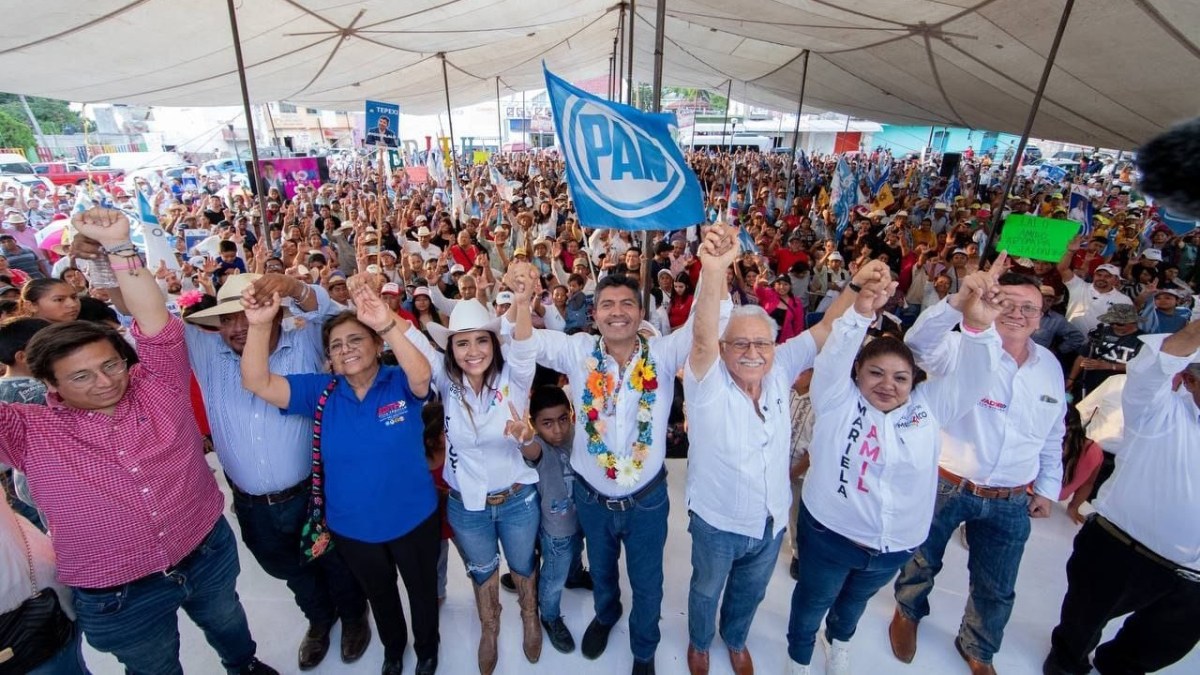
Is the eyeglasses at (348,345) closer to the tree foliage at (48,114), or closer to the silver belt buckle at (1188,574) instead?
the silver belt buckle at (1188,574)

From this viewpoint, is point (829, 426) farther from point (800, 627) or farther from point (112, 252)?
point (112, 252)

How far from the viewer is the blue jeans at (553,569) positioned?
2.41 meters

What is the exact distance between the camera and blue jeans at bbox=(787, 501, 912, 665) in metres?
2.10

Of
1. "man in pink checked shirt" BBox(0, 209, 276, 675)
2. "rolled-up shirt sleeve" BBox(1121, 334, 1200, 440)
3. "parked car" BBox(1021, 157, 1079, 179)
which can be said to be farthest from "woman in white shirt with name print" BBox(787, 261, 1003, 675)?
"parked car" BBox(1021, 157, 1079, 179)

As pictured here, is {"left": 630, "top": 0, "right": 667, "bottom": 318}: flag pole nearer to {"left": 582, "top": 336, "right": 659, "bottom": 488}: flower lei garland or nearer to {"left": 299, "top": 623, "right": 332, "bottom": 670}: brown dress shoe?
{"left": 582, "top": 336, "right": 659, "bottom": 488}: flower lei garland

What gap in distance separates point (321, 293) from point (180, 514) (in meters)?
1.22

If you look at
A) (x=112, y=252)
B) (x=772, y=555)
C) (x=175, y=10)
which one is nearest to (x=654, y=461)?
(x=772, y=555)

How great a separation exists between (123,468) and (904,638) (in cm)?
321

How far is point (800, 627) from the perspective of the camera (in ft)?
7.63

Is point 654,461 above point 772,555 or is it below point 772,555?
above

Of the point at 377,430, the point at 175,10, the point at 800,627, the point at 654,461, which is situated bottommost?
the point at 800,627

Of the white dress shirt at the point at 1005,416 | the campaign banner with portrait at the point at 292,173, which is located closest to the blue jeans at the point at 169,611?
the white dress shirt at the point at 1005,416

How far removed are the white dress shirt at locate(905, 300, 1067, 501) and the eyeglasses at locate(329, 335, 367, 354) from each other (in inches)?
82.5

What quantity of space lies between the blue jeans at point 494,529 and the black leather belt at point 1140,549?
227 cm
